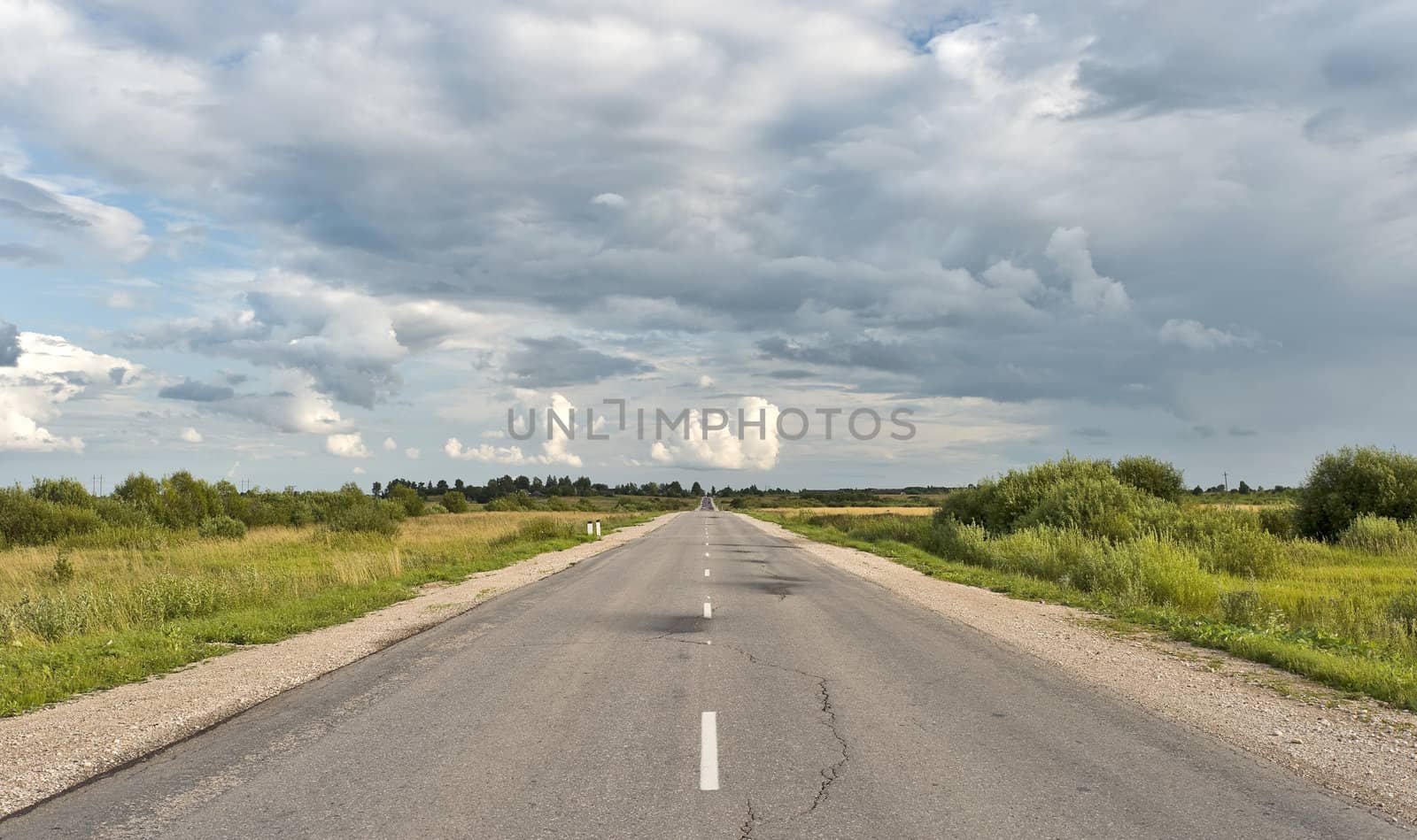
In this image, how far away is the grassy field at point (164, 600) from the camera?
412 inches

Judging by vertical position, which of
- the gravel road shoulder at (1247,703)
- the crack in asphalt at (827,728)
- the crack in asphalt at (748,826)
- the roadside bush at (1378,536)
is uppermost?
the roadside bush at (1378,536)

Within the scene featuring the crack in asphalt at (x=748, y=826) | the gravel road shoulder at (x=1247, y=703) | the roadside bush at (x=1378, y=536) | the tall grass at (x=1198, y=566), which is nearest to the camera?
the crack in asphalt at (x=748, y=826)

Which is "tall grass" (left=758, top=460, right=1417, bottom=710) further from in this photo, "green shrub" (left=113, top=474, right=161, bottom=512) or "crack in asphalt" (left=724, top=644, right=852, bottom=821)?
"green shrub" (left=113, top=474, right=161, bottom=512)

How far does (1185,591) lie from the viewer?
676 inches

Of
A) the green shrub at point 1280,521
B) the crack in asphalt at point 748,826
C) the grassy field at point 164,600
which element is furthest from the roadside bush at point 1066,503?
the crack in asphalt at point 748,826

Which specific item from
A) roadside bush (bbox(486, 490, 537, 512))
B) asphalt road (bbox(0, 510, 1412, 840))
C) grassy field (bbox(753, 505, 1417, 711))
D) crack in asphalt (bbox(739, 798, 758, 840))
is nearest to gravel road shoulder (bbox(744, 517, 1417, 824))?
asphalt road (bbox(0, 510, 1412, 840))

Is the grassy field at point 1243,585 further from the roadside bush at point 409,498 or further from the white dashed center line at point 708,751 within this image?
the roadside bush at point 409,498

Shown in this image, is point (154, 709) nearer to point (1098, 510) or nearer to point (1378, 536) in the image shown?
point (1098, 510)

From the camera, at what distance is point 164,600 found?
15.5 m

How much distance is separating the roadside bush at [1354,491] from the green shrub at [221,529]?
45.7m

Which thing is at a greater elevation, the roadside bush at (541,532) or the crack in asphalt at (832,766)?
the crack in asphalt at (832,766)

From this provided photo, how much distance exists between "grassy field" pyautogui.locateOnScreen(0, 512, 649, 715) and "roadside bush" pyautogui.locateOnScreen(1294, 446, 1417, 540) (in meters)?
29.4

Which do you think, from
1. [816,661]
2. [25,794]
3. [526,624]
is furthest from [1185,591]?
[25,794]

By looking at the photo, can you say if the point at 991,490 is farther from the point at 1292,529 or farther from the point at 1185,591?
the point at 1185,591
